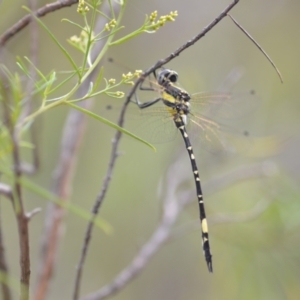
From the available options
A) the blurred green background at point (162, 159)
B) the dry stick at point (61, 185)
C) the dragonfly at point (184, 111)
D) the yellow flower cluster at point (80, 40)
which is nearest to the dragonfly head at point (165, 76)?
the dragonfly at point (184, 111)

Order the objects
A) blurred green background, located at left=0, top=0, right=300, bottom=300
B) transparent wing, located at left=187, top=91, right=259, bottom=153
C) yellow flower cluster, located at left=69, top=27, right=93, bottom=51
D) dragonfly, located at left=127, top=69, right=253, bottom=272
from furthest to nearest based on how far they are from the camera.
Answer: blurred green background, located at left=0, top=0, right=300, bottom=300 < transparent wing, located at left=187, top=91, right=259, bottom=153 < dragonfly, located at left=127, top=69, right=253, bottom=272 < yellow flower cluster, located at left=69, top=27, right=93, bottom=51

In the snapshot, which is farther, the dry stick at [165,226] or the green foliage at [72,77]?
the dry stick at [165,226]

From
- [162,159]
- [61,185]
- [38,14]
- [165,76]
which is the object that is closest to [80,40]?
[38,14]

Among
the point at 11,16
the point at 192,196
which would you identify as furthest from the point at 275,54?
the point at 11,16

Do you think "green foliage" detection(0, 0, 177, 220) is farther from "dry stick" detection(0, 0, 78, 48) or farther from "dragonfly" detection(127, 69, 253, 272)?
"dragonfly" detection(127, 69, 253, 272)

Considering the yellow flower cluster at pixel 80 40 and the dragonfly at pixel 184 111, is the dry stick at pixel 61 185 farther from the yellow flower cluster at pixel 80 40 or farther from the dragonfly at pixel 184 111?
the yellow flower cluster at pixel 80 40

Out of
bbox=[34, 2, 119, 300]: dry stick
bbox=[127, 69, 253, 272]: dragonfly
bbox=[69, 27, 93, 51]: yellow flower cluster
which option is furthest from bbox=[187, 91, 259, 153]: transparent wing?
bbox=[69, 27, 93, 51]: yellow flower cluster

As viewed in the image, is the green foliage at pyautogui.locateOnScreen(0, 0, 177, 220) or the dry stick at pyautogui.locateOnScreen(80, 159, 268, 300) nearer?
the green foliage at pyautogui.locateOnScreen(0, 0, 177, 220)
